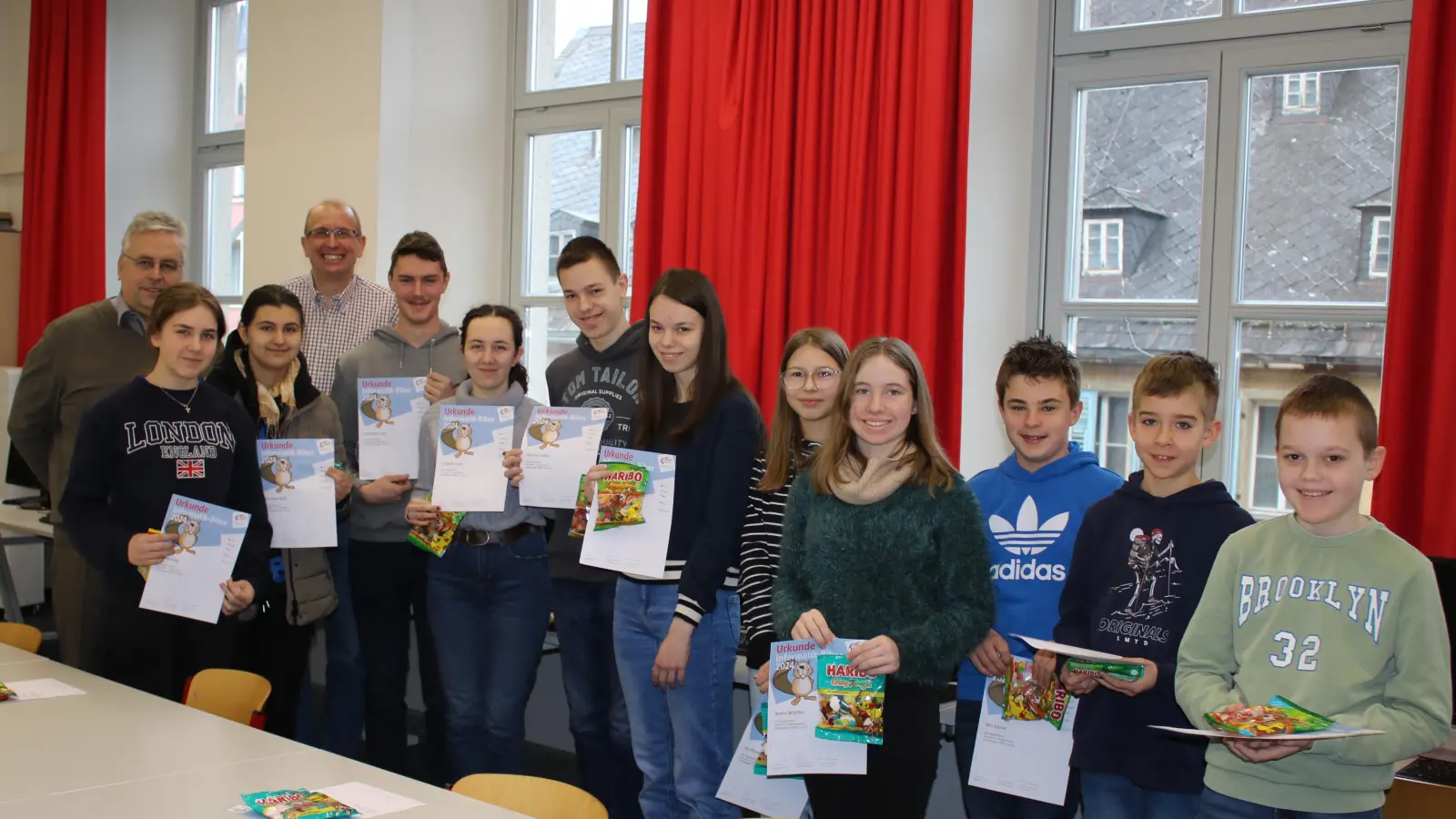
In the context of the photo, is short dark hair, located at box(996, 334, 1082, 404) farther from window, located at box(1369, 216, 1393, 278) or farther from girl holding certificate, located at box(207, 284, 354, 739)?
girl holding certificate, located at box(207, 284, 354, 739)

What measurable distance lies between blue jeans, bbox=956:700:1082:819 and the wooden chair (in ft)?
3.00

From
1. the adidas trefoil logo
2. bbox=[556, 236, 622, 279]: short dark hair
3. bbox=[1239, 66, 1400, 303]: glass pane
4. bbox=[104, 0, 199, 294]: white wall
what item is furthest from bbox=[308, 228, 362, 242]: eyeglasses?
bbox=[104, 0, 199, 294]: white wall

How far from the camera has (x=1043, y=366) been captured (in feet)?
8.80

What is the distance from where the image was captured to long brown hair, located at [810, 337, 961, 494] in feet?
8.22

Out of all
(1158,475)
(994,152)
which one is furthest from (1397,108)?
(1158,475)

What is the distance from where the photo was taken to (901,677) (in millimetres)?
2404

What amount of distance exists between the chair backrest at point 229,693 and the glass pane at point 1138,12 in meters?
3.41

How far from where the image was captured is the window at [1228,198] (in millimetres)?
3680

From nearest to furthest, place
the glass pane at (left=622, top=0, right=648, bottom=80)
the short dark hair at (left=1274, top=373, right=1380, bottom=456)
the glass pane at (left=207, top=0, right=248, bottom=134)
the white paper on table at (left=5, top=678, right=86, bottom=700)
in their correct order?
1. the short dark hair at (left=1274, top=373, right=1380, bottom=456)
2. the white paper on table at (left=5, top=678, right=86, bottom=700)
3. the glass pane at (left=622, top=0, right=648, bottom=80)
4. the glass pane at (left=207, top=0, right=248, bottom=134)

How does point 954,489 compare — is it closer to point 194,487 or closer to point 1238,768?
point 1238,768

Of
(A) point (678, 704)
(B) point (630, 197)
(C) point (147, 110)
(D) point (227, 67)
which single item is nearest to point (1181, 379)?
(A) point (678, 704)

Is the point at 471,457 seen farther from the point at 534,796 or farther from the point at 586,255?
the point at 534,796

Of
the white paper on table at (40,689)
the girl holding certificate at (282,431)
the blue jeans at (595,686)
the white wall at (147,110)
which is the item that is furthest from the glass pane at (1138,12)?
the white wall at (147,110)

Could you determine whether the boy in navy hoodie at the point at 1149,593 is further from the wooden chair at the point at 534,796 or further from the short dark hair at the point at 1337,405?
the wooden chair at the point at 534,796
